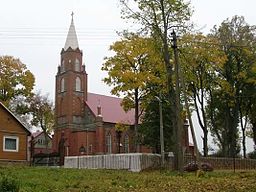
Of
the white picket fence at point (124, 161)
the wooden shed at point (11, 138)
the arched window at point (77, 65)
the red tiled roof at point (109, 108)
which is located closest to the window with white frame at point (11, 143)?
the wooden shed at point (11, 138)

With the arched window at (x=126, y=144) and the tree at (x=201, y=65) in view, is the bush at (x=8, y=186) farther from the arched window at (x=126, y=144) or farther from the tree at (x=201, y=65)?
the arched window at (x=126, y=144)

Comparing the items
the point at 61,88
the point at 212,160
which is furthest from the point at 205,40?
the point at 61,88

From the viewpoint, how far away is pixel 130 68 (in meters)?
40.1

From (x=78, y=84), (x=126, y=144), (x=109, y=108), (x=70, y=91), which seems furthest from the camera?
(x=78, y=84)

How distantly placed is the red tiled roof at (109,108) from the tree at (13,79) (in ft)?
73.1

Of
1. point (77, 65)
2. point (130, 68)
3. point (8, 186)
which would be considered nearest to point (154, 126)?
point (130, 68)

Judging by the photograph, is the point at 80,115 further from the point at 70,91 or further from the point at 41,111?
the point at 41,111

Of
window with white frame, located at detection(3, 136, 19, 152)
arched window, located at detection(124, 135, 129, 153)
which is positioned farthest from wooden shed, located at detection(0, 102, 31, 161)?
arched window, located at detection(124, 135, 129, 153)

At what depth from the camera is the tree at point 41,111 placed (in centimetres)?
5938

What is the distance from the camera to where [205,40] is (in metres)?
40.8

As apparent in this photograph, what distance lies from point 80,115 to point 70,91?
433 cm

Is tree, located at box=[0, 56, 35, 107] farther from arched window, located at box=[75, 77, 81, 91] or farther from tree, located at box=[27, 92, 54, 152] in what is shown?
arched window, located at box=[75, 77, 81, 91]

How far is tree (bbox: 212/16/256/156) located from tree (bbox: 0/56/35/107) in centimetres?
2095

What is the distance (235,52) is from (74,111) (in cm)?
3514
